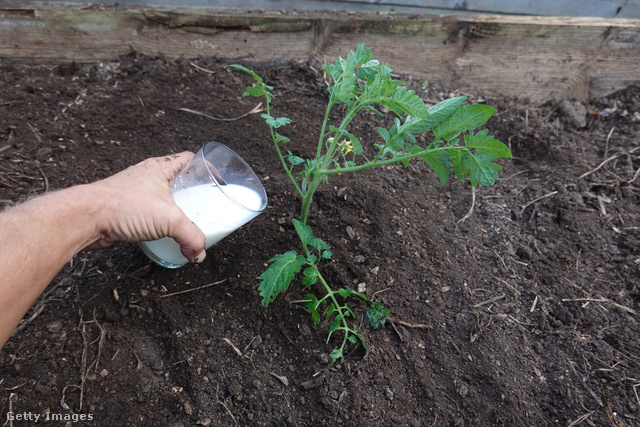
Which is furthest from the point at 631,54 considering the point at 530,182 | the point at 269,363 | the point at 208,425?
the point at 208,425

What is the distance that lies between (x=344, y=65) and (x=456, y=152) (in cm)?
40

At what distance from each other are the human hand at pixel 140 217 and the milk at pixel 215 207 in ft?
0.14

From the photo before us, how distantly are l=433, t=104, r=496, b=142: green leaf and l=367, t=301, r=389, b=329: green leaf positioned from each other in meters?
0.59

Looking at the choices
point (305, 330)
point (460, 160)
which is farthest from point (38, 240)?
point (460, 160)

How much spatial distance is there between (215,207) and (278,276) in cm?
26

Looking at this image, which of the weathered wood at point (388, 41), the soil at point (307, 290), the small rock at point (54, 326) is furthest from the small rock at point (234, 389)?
the weathered wood at point (388, 41)

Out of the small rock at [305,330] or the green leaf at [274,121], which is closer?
the green leaf at [274,121]

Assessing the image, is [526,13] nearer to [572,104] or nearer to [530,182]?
[572,104]

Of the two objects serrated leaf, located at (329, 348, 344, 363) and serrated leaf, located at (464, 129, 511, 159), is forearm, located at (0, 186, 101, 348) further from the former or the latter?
serrated leaf, located at (464, 129, 511, 159)

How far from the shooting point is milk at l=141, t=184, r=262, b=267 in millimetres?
1138

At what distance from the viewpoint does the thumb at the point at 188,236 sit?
1.11 metres

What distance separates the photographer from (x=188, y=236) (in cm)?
112

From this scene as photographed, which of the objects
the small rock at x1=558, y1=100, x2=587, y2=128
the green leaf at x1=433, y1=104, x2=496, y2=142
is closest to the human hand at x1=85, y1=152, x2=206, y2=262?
the green leaf at x1=433, y1=104, x2=496, y2=142

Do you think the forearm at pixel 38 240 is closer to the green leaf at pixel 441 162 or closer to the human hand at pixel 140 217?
the human hand at pixel 140 217
